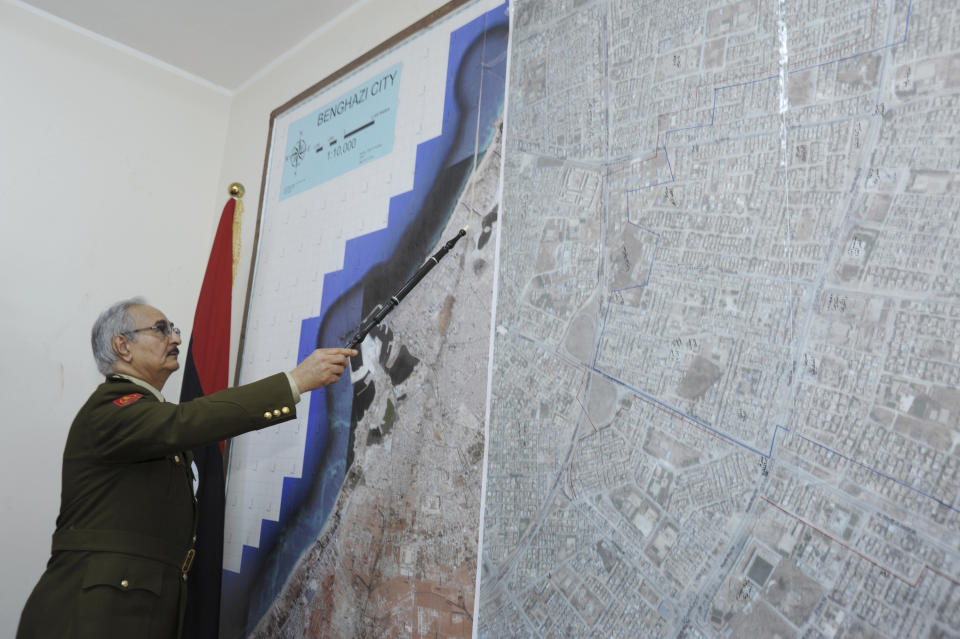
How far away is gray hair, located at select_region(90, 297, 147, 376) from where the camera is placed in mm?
1628

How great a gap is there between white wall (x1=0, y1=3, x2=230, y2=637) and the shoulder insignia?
1136mm

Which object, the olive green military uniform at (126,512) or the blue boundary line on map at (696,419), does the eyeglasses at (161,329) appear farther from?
the blue boundary line on map at (696,419)

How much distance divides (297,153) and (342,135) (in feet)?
0.93

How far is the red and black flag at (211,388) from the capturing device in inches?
73.3

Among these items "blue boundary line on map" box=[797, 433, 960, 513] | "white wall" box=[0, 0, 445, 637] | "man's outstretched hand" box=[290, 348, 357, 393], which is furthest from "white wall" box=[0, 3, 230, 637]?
"blue boundary line on map" box=[797, 433, 960, 513]

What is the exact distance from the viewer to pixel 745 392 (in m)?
1.04

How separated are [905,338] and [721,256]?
29 cm

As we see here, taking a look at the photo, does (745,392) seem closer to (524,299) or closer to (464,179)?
(524,299)

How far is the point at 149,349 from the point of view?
165 centimetres

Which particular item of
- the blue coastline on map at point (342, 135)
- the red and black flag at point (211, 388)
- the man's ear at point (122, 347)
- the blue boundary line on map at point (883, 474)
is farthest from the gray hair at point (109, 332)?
the blue boundary line on map at point (883, 474)

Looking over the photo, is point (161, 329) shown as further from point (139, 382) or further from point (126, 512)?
point (126, 512)

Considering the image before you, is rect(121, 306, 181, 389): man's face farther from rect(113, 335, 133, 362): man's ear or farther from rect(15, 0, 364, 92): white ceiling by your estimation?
rect(15, 0, 364, 92): white ceiling

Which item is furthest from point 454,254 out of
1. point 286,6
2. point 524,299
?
point 286,6

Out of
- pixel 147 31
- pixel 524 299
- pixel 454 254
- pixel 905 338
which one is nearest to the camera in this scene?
pixel 905 338
